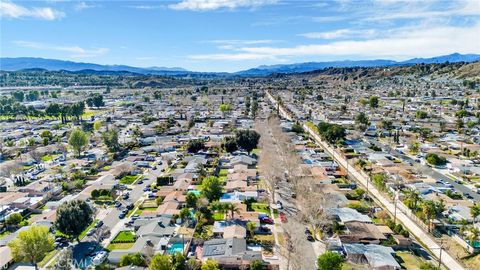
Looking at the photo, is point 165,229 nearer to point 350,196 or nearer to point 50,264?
point 50,264

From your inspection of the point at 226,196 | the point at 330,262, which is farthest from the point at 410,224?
the point at 226,196

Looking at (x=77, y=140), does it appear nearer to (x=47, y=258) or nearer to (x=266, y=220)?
(x=47, y=258)

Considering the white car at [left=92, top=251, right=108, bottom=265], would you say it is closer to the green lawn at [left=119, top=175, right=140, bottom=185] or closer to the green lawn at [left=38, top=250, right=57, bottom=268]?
the green lawn at [left=38, top=250, right=57, bottom=268]

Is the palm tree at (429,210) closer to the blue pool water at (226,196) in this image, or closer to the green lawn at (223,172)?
the blue pool water at (226,196)

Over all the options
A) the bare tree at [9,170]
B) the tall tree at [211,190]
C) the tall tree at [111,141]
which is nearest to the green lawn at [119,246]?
the tall tree at [211,190]

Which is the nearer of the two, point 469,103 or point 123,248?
point 123,248

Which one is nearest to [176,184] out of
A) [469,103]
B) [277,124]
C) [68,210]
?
[68,210]
